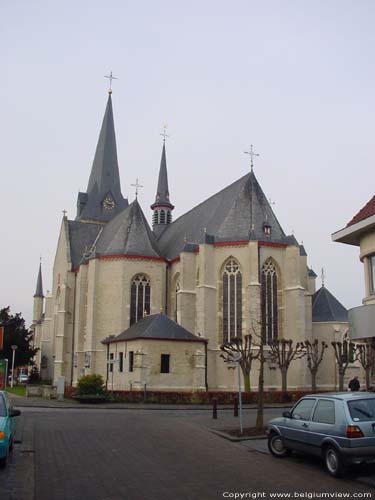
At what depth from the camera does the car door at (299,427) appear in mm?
11070

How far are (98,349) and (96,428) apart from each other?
84.7 ft

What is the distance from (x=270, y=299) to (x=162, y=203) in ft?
79.8

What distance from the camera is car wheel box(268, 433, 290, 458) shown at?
12.1 meters

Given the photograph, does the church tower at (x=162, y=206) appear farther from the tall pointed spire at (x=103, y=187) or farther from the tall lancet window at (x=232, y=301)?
the tall lancet window at (x=232, y=301)

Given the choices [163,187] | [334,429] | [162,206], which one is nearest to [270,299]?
[162,206]

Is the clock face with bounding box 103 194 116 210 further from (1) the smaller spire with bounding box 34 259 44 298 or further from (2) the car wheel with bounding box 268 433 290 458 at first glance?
(2) the car wheel with bounding box 268 433 290 458

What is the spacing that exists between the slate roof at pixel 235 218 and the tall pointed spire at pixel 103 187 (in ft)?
49.6

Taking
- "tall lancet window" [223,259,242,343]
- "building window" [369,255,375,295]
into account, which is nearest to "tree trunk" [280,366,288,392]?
"tall lancet window" [223,259,242,343]

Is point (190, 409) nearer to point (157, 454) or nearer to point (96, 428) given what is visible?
point (96, 428)

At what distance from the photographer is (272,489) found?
354 inches

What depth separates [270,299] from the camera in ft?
133

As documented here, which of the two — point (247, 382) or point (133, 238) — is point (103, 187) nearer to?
point (133, 238)

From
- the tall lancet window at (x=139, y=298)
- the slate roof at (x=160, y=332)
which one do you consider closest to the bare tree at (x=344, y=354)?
the slate roof at (x=160, y=332)

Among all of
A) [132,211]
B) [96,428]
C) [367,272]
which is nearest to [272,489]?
[367,272]
